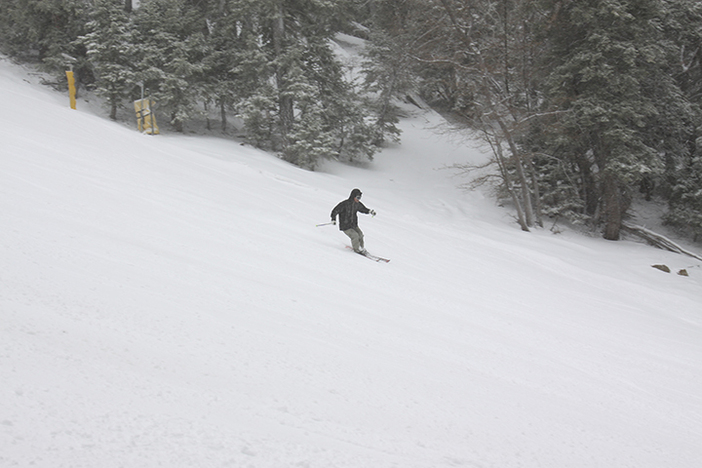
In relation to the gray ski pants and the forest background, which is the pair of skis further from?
the forest background

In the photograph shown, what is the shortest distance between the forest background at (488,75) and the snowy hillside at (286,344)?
7.68 metres

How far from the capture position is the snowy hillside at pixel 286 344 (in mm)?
2695

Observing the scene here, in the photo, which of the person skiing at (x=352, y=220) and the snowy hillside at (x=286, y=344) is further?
the person skiing at (x=352, y=220)

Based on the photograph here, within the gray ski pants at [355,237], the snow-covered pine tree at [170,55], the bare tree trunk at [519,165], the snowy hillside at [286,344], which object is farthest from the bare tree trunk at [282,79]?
the gray ski pants at [355,237]

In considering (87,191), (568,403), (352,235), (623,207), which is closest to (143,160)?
(87,191)

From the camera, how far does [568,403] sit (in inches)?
175

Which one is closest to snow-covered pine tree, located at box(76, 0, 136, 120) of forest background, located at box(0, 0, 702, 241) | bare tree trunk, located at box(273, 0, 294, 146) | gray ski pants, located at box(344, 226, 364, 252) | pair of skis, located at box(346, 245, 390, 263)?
forest background, located at box(0, 0, 702, 241)

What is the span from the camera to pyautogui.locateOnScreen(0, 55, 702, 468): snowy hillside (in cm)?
270

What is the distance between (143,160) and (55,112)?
5573mm

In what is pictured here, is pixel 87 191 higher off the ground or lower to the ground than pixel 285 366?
higher

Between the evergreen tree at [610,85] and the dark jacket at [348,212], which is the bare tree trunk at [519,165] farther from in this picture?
the dark jacket at [348,212]

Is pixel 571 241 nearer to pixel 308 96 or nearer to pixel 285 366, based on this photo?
pixel 308 96

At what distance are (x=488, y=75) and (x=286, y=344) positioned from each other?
14860 millimetres

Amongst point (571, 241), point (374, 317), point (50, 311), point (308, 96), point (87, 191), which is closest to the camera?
point (50, 311)
